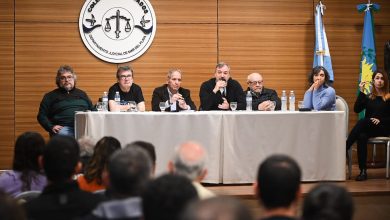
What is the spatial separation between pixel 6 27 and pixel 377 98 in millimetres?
4409

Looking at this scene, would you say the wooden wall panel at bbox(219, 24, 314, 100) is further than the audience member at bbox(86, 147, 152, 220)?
Yes

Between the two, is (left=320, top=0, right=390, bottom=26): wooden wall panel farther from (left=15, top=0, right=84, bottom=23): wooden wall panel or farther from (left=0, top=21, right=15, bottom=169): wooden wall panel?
(left=0, top=21, right=15, bottom=169): wooden wall panel

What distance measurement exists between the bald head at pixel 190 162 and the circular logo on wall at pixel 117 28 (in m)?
5.15

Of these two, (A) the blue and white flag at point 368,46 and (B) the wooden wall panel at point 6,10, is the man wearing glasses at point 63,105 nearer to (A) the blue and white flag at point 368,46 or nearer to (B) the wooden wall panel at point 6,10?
(B) the wooden wall panel at point 6,10

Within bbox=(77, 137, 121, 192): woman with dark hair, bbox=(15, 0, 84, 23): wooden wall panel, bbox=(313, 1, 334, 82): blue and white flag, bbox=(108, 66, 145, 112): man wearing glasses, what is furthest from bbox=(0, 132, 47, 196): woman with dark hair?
bbox=(313, 1, 334, 82): blue and white flag

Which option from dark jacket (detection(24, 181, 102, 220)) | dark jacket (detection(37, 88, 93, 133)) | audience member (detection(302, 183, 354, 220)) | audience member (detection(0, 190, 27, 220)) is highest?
Result: dark jacket (detection(37, 88, 93, 133))

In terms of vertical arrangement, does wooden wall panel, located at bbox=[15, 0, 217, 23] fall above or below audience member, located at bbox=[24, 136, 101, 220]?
above

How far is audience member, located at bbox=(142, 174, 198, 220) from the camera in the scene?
183cm

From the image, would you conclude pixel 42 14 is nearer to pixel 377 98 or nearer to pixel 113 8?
pixel 113 8

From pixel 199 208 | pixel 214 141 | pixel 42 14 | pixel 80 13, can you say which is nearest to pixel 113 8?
pixel 80 13

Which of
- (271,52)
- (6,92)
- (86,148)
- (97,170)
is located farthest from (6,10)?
(97,170)

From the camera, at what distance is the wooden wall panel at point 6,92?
7.47m

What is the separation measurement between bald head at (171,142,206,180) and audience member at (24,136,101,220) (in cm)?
36

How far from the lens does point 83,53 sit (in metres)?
7.59
